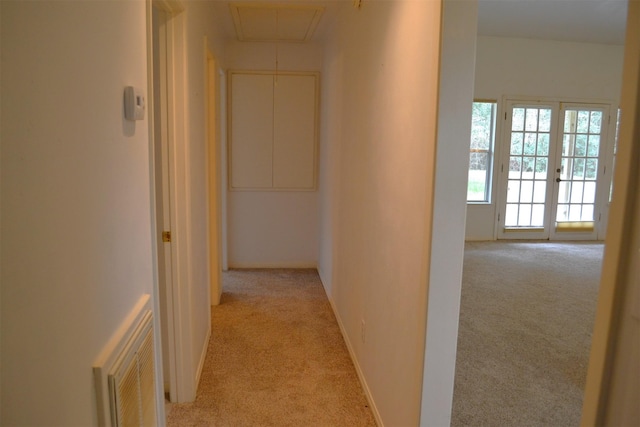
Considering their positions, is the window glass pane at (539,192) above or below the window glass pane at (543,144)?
below

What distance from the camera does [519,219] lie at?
660cm

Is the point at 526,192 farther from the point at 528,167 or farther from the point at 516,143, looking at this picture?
the point at 516,143

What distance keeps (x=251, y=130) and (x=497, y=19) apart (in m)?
3.21

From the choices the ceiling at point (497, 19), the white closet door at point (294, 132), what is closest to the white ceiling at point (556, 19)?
the ceiling at point (497, 19)

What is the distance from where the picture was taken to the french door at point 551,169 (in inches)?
252

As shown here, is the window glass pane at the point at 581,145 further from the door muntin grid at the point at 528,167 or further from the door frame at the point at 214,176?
the door frame at the point at 214,176

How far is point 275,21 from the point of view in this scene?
3824 mm

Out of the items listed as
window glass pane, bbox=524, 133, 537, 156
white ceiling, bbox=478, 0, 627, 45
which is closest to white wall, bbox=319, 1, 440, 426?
white ceiling, bbox=478, 0, 627, 45

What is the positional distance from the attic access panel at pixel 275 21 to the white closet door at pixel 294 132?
478 millimetres

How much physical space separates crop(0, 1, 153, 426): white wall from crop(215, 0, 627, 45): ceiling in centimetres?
191

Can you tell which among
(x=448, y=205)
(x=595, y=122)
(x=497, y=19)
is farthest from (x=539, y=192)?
(x=448, y=205)

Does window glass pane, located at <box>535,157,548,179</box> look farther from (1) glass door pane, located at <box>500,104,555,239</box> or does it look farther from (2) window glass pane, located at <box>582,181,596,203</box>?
(2) window glass pane, located at <box>582,181,596,203</box>

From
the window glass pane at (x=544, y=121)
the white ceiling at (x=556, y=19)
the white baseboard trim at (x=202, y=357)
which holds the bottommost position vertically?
the white baseboard trim at (x=202, y=357)

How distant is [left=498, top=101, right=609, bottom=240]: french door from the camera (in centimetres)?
640
